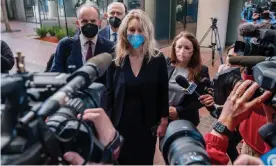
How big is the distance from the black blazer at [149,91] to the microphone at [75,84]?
45.0 inches

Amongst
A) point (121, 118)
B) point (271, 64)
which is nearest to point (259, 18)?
point (121, 118)

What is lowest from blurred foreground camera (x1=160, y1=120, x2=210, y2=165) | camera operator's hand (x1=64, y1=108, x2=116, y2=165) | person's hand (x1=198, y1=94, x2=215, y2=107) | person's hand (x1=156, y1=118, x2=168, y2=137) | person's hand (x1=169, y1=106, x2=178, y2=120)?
person's hand (x1=156, y1=118, x2=168, y2=137)

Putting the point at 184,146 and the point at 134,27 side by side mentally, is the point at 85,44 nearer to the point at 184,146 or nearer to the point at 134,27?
the point at 134,27

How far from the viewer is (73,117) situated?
93cm

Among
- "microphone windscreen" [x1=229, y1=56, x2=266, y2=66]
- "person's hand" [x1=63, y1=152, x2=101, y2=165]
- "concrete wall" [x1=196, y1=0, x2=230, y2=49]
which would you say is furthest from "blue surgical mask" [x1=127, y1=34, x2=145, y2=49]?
"concrete wall" [x1=196, y1=0, x2=230, y2=49]

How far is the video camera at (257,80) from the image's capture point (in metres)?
1.00

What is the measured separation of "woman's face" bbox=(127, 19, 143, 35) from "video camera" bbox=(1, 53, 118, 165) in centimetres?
137

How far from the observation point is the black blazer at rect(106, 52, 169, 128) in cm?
227

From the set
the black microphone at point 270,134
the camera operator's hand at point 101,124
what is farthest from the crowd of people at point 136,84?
the camera operator's hand at point 101,124

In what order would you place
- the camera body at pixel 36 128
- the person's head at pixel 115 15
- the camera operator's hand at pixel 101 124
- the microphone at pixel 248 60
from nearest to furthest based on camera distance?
the camera body at pixel 36 128
the camera operator's hand at pixel 101 124
the microphone at pixel 248 60
the person's head at pixel 115 15

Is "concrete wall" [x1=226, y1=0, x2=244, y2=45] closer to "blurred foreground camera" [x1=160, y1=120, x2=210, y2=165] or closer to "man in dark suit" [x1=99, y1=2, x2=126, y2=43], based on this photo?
"man in dark suit" [x1=99, y1=2, x2=126, y2=43]

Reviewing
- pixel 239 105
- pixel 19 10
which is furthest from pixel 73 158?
pixel 19 10

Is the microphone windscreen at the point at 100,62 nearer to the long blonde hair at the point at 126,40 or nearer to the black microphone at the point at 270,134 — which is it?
the black microphone at the point at 270,134

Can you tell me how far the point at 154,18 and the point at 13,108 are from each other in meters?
8.94
